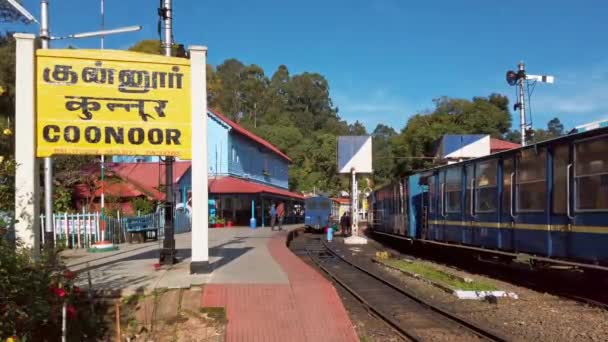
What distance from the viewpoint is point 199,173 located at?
32.4 feet

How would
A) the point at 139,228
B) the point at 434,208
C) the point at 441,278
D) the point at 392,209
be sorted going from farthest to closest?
the point at 392,209
the point at 139,228
the point at 434,208
the point at 441,278

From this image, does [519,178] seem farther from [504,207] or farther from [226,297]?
[226,297]

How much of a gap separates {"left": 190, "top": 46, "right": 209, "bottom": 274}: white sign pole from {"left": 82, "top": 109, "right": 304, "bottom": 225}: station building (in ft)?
62.6

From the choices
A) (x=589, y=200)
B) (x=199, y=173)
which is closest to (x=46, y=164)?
(x=199, y=173)

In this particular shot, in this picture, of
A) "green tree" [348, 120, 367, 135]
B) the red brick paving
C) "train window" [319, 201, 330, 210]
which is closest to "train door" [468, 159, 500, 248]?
the red brick paving

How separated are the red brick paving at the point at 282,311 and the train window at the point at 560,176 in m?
5.06

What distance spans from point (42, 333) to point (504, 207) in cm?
1031

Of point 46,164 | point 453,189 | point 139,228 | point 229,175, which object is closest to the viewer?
point 46,164

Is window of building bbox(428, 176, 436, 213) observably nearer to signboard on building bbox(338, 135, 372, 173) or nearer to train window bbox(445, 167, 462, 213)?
train window bbox(445, 167, 462, 213)

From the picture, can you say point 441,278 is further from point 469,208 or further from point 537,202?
point 537,202

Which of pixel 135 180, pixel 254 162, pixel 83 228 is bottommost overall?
pixel 83 228

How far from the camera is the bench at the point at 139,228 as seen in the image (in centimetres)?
2081

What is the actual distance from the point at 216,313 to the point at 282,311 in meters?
0.92

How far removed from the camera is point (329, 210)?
135 feet
